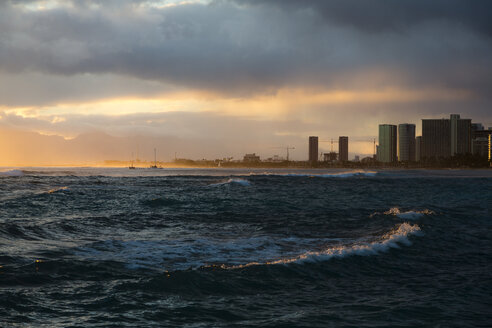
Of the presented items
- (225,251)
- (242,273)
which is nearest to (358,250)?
(225,251)

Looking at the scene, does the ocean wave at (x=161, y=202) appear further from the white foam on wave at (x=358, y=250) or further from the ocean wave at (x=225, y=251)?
the white foam on wave at (x=358, y=250)

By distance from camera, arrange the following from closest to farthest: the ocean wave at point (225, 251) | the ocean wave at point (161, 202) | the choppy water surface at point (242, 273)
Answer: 1. the choppy water surface at point (242, 273)
2. the ocean wave at point (225, 251)
3. the ocean wave at point (161, 202)

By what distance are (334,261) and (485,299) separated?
3.49 m

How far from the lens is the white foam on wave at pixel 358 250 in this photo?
994cm

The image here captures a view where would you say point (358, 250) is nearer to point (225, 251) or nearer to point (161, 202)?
point (225, 251)

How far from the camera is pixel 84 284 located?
778 centimetres

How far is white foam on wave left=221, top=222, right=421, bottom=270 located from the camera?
994 cm

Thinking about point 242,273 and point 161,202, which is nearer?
point 242,273

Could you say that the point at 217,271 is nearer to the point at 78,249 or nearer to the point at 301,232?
the point at 78,249

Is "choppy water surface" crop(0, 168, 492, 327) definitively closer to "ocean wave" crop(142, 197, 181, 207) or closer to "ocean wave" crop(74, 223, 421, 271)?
"ocean wave" crop(74, 223, 421, 271)

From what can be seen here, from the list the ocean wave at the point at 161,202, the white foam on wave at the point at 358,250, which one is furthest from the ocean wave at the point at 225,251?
the ocean wave at the point at 161,202

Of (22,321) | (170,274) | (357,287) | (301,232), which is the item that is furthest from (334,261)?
(22,321)

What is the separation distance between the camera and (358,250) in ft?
36.9

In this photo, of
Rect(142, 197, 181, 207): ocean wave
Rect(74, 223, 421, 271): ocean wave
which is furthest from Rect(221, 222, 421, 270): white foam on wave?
Rect(142, 197, 181, 207): ocean wave
